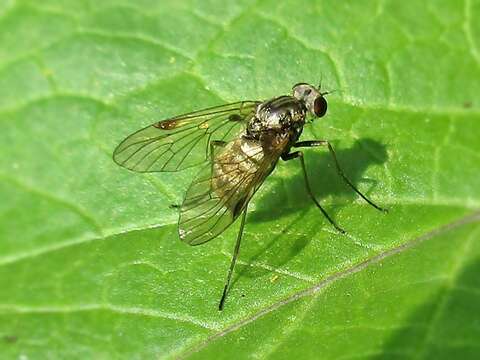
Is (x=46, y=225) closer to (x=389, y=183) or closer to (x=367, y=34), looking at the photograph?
(x=389, y=183)

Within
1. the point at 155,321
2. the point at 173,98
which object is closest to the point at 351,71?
the point at 173,98

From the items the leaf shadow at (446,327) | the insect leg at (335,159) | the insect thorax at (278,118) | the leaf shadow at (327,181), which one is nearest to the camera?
the leaf shadow at (446,327)

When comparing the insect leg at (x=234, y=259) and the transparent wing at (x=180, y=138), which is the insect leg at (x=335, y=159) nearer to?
the transparent wing at (x=180, y=138)

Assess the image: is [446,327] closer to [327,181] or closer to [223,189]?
[327,181]

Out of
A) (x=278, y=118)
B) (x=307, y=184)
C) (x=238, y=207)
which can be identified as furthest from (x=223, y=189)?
(x=278, y=118)

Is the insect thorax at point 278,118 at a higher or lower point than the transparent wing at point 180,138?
higher

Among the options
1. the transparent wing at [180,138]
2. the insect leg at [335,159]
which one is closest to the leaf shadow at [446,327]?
the insect leg at [335,159]

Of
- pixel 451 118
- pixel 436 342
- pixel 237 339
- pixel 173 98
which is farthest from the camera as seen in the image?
pixel 173 98
